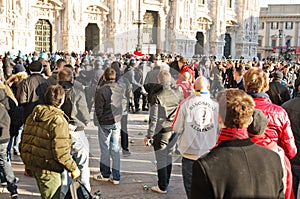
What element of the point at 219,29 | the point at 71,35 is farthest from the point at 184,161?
the point at 219,29

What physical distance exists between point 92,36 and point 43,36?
153 inches

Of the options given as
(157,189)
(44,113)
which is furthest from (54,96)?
(157,189)

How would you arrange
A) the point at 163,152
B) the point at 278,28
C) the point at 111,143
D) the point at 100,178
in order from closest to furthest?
the point at 163,152 < the point at 111,143 < the point at 100,178 < the point at 278,28

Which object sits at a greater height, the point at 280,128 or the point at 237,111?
the point at 237,111

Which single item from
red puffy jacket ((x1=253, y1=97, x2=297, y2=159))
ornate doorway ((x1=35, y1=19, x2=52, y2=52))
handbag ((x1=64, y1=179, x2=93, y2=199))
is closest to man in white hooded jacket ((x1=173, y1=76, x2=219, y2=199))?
red puffy jacket ((x1=253, y1=97, x2=297, y2=159))

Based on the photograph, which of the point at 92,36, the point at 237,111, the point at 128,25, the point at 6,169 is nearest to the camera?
the point at 237,111

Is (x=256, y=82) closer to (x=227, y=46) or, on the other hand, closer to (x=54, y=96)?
(x=54, y=96)

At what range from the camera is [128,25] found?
27547 millimetres

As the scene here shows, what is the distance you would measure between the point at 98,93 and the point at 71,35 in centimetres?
1931

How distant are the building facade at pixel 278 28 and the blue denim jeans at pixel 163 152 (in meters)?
66.7

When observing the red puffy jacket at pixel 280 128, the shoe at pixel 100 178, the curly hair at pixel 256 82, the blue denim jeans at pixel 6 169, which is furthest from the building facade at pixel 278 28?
the red puffy jacket at pixel 280 128

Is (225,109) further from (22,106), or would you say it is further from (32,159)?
(22,106)

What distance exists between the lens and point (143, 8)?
95.8ft

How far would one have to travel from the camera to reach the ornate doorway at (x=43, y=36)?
941 inches
